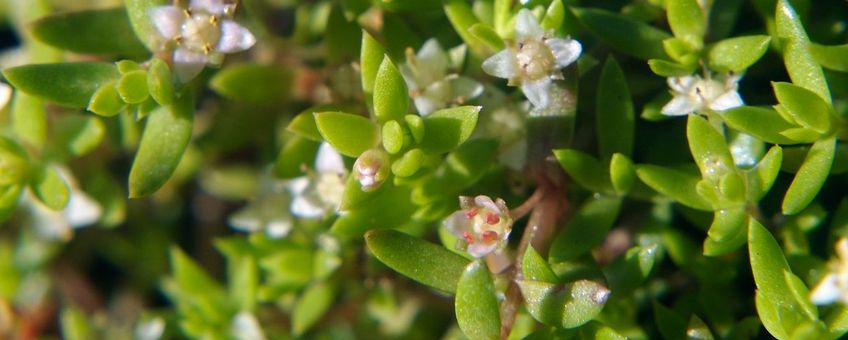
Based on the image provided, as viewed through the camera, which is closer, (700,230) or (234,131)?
(700,230)

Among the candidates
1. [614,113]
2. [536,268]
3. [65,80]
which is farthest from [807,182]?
[65,80]

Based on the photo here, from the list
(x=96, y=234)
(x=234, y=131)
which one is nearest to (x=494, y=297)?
(x=234, y=131)

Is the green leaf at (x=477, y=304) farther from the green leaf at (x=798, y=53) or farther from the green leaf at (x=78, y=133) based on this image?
the green leaf at (x=78, y=133)

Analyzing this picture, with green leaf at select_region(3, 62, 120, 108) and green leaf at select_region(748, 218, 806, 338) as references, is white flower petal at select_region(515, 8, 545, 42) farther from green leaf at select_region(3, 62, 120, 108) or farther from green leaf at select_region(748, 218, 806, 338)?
green leaf at select_region(3, 62, 120, 108)

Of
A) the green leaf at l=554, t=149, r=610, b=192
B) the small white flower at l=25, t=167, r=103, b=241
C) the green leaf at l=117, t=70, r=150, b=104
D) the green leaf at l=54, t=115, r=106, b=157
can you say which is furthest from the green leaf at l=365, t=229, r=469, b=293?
the small white flower at l=25, t=167, r=103, b=241

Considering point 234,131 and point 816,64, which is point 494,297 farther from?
point 234,131

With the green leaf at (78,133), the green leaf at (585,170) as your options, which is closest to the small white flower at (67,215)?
the green leaf at (78,133)
